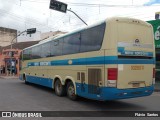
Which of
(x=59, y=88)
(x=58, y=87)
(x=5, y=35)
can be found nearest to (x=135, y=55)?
(x=59, y=88)

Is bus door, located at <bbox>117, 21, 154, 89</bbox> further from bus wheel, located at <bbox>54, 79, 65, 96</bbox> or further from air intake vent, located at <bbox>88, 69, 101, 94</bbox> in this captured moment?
bus wheel, located at <bbox>54, 79, 65, 96</bbox>

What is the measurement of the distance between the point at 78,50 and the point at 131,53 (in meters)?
2.72

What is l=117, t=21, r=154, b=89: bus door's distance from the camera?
9516 mm

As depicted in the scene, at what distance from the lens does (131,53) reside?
9781 millimetres

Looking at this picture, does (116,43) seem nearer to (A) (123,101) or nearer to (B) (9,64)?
(A) (123,101)

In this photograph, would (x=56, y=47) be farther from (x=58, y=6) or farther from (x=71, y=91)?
(x=58, y=6)

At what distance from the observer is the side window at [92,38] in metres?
9.99

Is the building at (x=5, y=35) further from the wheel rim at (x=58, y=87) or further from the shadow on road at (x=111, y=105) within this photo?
the shadow on road at (x=111, y=105)

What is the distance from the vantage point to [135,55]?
9.91 m

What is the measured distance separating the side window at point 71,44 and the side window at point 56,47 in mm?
575

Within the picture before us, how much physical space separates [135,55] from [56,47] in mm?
5527

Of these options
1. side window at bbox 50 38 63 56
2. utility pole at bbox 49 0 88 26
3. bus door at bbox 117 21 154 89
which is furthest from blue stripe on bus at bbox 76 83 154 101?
utility pole at bbox 49 0 88 26

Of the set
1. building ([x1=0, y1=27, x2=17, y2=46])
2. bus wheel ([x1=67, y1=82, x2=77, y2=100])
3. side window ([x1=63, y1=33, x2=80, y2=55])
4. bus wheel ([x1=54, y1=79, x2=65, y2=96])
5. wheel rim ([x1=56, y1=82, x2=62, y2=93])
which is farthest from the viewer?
building ([x1=0, y1=27, x2=17, y2=46])

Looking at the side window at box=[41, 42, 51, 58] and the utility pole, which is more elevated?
the utility pole
